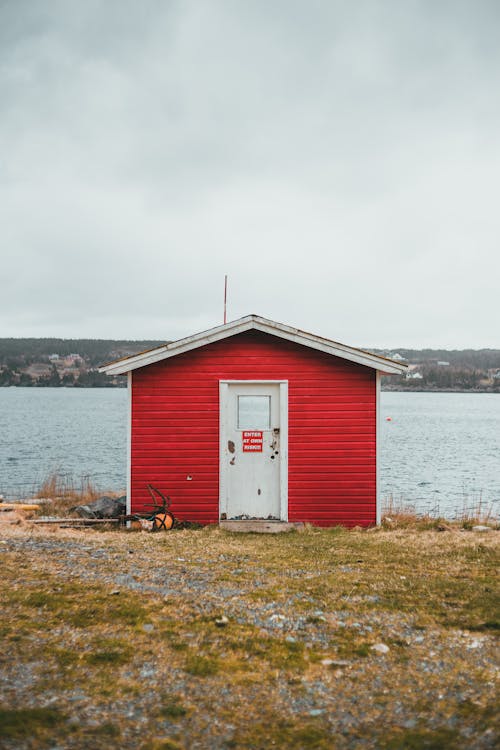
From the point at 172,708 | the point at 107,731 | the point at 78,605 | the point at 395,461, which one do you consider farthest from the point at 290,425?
the point at 395,461

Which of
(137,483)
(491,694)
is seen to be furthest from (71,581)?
(137,483)

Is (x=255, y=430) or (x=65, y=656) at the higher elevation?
(x=255, y=430)

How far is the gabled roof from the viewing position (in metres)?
11.6

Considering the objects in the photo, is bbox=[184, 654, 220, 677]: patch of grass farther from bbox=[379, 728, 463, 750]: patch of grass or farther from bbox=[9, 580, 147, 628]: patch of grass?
bbox=[379, 728, 463, 750]: patch of grass

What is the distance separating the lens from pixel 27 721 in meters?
3.63

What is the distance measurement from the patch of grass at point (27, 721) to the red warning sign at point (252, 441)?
8.09 m

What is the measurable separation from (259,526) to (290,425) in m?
1.87

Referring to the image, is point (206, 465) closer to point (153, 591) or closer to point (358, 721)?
point (153, 591)

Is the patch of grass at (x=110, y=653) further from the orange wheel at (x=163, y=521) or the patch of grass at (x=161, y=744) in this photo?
the orange wheel at (x=163, y=521)

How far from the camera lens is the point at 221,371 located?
11.9 m

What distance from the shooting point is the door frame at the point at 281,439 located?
1166 cm

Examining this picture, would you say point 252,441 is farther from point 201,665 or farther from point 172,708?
point 172,708

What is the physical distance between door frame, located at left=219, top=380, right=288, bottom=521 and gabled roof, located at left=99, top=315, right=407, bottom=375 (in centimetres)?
84

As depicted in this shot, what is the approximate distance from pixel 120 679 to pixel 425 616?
2.79 meters
